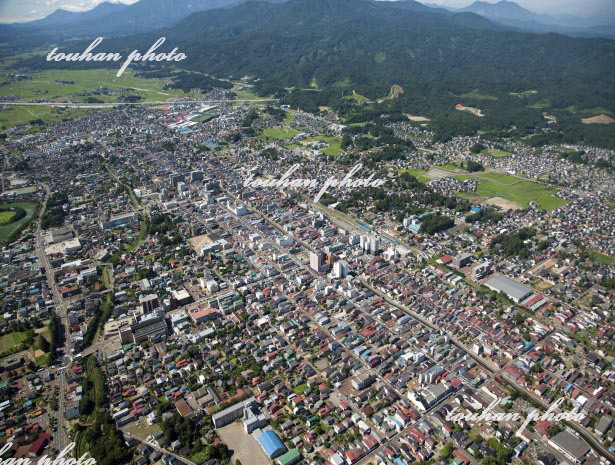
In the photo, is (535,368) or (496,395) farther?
(535,368)

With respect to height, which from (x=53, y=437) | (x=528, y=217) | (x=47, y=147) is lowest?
(x=528, y=217)

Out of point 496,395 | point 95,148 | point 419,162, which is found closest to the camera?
point 496,395

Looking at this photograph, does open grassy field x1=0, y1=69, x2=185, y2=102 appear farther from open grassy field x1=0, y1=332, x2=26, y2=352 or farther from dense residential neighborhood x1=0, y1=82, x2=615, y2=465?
open grassy field x1=0, y1=332, x2=26, y2=352

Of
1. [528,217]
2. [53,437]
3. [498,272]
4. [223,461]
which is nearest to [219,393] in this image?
[223,461]

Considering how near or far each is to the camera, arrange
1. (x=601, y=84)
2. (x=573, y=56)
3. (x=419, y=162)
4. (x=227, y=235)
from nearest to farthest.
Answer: (x=227, y=235) → (x=419, y=162) → (x=601, y=84) → (x=573, y=56)

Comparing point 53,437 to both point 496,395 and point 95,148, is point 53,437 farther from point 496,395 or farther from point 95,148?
point 95,148

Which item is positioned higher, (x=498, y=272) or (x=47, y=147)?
(x=47, y=147)
